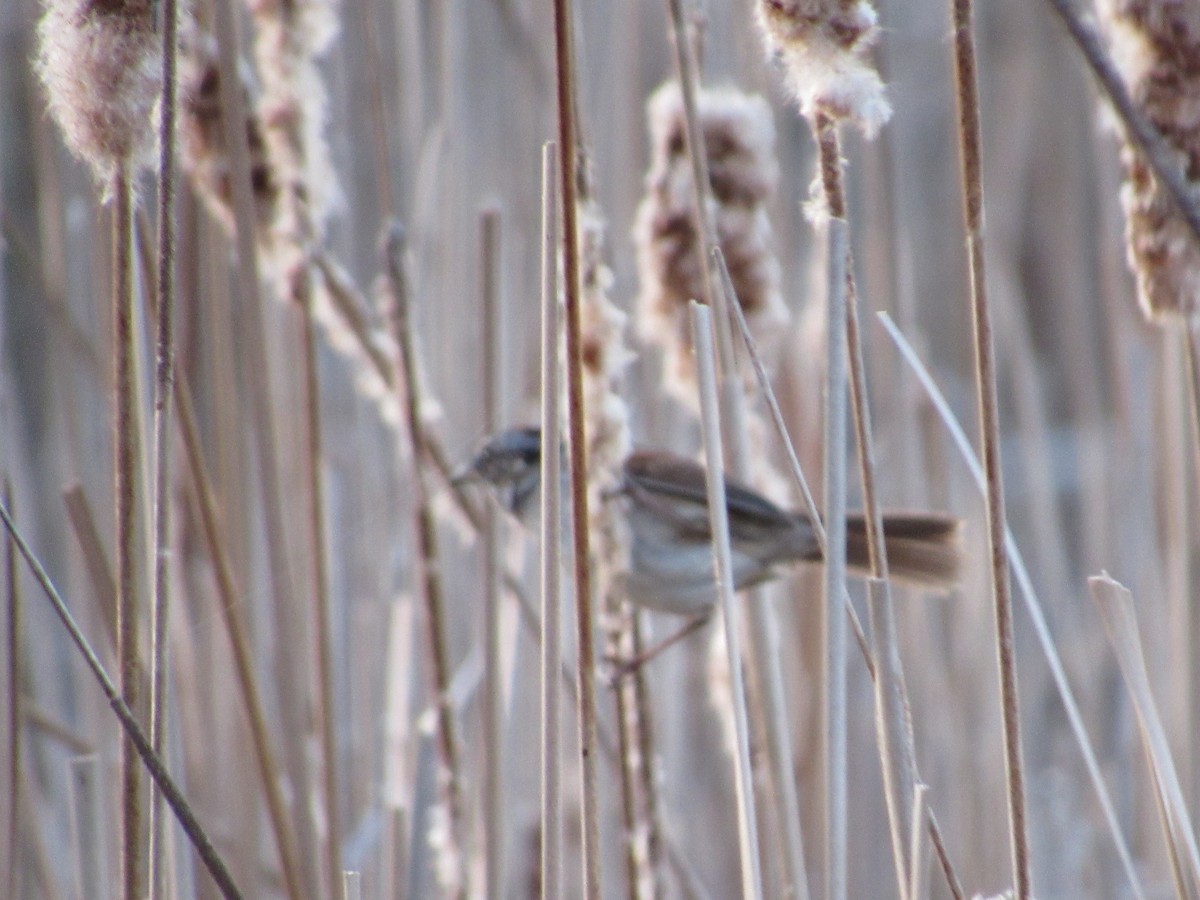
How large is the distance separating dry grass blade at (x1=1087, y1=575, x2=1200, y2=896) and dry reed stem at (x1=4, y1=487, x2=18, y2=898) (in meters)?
0.89

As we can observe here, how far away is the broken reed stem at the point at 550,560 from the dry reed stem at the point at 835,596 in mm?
190

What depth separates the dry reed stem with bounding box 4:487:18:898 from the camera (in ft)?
3.75

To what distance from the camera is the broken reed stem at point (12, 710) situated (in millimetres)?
1142

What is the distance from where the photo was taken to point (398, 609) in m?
1.88

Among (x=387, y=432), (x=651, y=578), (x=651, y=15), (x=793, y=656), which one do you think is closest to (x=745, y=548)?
(x=651, y=578)

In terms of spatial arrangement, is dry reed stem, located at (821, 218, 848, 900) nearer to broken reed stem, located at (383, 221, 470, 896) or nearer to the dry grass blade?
the dry grass blade

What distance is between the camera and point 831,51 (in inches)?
34.2

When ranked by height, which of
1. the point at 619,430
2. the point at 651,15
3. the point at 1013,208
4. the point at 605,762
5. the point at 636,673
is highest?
the point at 651,15

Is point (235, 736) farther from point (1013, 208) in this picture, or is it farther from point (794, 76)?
point (1013, 208)

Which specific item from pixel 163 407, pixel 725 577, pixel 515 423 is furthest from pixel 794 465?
pixel 515 423

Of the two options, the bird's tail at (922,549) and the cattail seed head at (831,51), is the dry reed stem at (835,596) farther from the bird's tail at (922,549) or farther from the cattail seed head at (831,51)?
the bird's tail at (922,549)

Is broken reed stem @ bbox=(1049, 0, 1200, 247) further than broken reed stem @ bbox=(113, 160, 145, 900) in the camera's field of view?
No

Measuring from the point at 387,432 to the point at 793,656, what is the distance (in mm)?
831

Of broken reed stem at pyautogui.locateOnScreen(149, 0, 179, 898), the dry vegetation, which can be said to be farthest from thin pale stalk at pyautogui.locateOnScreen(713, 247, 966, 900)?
broken reed stem at pyautogui.locateOnScreen(149, 0, 179, 898)
